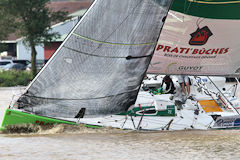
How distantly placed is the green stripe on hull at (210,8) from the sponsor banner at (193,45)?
15 cm

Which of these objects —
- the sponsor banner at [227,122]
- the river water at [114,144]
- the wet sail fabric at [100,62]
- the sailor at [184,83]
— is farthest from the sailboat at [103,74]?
the sponsor banner at [227,122]

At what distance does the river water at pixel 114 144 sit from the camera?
12.4 meters

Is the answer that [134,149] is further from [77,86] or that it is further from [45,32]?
[45,32]

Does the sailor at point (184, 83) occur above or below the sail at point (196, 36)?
below

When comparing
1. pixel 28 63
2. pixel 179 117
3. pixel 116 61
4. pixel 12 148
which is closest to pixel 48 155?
pixel 12 148

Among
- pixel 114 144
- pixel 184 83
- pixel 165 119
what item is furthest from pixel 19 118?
pixel 184 83

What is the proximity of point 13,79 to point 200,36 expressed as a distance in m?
22.1

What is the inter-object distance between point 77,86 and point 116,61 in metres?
1.34

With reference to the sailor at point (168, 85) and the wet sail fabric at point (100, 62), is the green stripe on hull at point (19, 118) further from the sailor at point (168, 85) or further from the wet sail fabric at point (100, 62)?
the sailor at point (168, 85)

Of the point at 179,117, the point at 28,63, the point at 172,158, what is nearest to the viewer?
the point at 172,158

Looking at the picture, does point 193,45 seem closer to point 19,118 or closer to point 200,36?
point 200,36

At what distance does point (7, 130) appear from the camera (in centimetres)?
1477

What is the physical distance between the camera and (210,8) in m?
16.8

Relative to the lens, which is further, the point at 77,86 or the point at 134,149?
the point at 77,86
